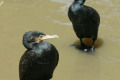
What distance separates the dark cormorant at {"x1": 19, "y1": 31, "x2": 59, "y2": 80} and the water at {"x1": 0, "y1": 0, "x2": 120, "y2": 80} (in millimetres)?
871

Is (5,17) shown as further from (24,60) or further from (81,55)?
(24,60)

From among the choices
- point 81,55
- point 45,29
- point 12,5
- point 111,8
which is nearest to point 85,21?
point 81,55

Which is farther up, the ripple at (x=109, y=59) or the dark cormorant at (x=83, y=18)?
the dark cormorant at (x=83, y=18)

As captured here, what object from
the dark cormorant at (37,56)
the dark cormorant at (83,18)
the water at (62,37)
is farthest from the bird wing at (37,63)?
the dark cormorant at (83,18)

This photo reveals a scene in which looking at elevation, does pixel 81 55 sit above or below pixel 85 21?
below

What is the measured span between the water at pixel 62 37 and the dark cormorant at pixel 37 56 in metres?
0.87

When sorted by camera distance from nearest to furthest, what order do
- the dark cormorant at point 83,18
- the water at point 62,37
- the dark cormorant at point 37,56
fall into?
the dark cormorant at point 37,56
the water at point 62,37
the dark cormorant at point 83,18

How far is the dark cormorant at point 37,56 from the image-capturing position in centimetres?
414

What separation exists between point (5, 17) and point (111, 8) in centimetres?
269

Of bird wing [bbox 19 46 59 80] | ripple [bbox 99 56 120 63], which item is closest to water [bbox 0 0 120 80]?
ripple [bbox 99 56 120 63]

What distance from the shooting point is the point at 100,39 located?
639cm

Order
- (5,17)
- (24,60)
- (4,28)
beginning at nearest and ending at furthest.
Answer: (24,60)
(4,28)
(5,17)

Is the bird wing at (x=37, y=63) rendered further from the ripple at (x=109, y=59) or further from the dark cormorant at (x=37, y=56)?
the ripple at (x=109, y=59)

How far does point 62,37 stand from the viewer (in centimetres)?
649
